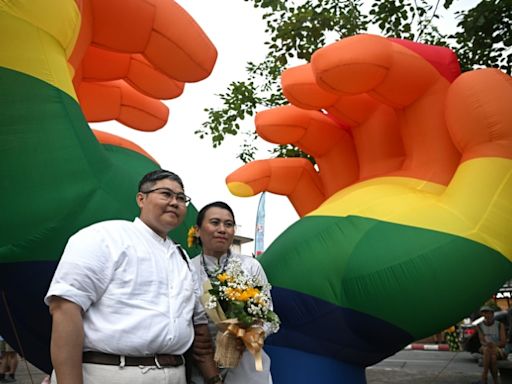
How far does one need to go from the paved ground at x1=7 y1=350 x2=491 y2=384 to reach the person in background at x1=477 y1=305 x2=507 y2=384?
67 cm

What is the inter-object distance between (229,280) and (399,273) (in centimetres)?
152

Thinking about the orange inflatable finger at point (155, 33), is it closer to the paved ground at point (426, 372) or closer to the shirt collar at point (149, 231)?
the shirt collar at point (149, 231)

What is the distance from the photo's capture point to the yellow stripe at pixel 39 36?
2.32 meters

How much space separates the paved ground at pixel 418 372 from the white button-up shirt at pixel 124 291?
18.0 ft

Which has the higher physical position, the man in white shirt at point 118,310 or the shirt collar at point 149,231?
the shirt collar at point 149,231

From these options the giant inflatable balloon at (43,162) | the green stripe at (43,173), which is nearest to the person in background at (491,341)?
the giant inflatable balloon at (43,162)

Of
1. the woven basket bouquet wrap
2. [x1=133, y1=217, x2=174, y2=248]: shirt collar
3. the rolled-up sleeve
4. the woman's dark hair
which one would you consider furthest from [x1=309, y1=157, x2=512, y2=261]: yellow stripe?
the rolled-up sleeve

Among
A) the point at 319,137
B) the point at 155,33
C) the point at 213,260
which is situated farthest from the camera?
the point at 319,137

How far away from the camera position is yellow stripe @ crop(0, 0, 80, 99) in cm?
232

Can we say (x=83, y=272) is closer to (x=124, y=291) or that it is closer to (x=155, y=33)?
(x=124, y=291)

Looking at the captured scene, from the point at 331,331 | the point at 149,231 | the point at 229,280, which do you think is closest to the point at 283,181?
the point at 331,331

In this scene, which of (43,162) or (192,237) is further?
(192,237)

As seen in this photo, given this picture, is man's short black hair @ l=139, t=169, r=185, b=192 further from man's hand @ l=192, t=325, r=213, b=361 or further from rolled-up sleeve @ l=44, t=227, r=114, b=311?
man's hand @ l=192, t=325, r=213, b=361

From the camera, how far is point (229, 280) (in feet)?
7.34
